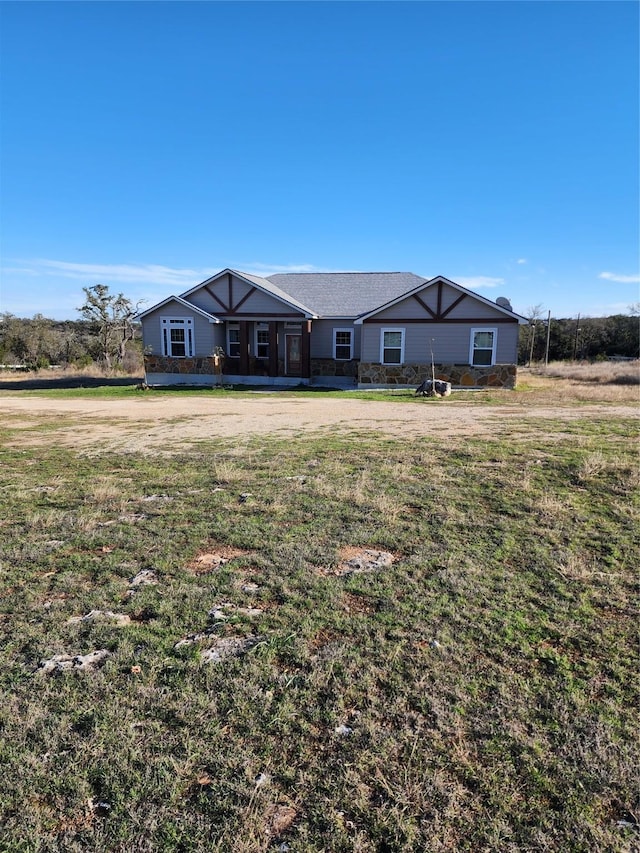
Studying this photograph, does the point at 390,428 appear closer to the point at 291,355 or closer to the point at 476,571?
the point at 476,571

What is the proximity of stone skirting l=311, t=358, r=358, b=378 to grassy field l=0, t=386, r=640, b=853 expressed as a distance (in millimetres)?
18936

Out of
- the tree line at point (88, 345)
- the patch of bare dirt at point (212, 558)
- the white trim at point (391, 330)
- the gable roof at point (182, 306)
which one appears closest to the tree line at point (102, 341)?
the tree line at point (88, 345)

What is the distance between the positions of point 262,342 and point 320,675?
23.2 meters

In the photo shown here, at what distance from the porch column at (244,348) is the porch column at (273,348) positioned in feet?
3.68

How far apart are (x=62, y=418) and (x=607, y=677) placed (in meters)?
12.8

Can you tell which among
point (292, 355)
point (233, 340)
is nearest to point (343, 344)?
point (292, 355)

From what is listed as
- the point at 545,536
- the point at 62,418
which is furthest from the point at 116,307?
the point at 545,536

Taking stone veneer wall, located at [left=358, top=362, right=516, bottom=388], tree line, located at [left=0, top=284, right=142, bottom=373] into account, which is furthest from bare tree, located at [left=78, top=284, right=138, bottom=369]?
stone veneer wall, located at [left=358, top=362, right=516, bottom=388]

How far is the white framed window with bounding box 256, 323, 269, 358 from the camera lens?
25.0 metres

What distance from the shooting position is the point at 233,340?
82.2 feet

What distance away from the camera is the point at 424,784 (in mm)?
2150

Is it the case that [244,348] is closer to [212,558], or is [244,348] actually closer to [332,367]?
[332,367]

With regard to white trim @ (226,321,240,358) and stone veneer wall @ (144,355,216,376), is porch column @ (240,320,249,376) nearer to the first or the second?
white trim @ (226,321,240,358)

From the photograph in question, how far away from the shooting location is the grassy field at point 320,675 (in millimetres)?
2025
